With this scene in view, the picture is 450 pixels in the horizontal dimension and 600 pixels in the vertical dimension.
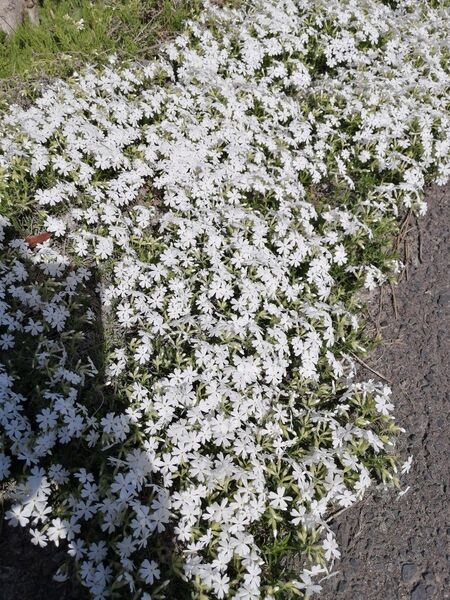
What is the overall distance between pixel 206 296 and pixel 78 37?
9.21ft

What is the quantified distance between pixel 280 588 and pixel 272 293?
5.71ft

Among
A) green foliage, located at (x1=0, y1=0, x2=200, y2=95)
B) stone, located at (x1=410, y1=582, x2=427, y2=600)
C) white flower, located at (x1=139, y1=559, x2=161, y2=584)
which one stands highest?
green foliage, located at (x1=0, y1=0, x2=200, y2=95)

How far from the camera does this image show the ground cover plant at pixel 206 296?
2793 mm

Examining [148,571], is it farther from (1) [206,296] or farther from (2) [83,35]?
(2) [83,35]

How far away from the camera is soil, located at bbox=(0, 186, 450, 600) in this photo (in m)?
2.72

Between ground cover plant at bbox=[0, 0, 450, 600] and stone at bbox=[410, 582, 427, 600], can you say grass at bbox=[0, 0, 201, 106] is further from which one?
stone at bbox=[410, 582, 427, 600]

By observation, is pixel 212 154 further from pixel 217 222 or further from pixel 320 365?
pixel 320 365

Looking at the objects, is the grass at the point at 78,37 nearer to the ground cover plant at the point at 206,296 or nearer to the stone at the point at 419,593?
the ground cover plant at the point at 206,296

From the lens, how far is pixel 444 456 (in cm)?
352

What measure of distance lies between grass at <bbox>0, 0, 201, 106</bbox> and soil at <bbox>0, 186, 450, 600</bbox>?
316cm

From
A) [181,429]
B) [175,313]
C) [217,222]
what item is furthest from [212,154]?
[181,429]

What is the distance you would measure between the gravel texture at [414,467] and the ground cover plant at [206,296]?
154mm

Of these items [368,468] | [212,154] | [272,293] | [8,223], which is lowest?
[368,468]

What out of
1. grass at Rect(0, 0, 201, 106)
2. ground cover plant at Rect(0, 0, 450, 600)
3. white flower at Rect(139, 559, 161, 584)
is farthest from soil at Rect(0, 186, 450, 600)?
grass at Rect(0, 0, 201, 106)
